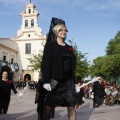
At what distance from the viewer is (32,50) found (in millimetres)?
62812

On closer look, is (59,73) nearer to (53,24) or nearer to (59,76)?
(59,76)

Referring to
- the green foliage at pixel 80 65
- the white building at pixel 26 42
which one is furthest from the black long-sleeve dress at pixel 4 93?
the white building at pixel 26 42

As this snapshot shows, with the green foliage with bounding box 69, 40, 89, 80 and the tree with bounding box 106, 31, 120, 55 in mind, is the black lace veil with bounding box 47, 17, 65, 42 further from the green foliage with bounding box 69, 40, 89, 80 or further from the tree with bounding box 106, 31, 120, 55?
the tree with bounding box 106, 31, 120, 55

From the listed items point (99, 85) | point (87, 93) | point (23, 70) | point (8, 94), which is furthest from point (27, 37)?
point (8, 94)

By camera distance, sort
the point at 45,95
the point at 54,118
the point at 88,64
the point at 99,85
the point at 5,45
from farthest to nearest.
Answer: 1. the point at 5,45
2. the point at 88,64
3. the point at 99,85
4. the point at 54,118
5. the point at 45,95

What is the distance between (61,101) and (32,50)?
193ft

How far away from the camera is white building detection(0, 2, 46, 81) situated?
62194mm

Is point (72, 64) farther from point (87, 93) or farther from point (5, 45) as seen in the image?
point (5, 45)

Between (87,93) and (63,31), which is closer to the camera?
(63,31)

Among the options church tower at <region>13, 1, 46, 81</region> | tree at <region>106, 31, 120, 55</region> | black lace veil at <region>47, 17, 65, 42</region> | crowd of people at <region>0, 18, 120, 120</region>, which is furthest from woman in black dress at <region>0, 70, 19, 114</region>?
church tower at <region>13, 1, 46, 81</region>

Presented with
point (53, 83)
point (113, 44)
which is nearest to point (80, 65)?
point (113, 44)

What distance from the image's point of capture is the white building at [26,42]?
62194mm

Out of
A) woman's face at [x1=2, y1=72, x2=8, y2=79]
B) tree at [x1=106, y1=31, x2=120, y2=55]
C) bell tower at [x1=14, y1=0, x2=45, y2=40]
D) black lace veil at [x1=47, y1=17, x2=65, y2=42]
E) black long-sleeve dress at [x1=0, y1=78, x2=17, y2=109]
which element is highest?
bell tower at [x1=14, y1=0, x2=45, y2=40]

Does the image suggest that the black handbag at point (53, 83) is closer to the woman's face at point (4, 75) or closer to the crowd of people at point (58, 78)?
the crowd of people at point (58, 78)
